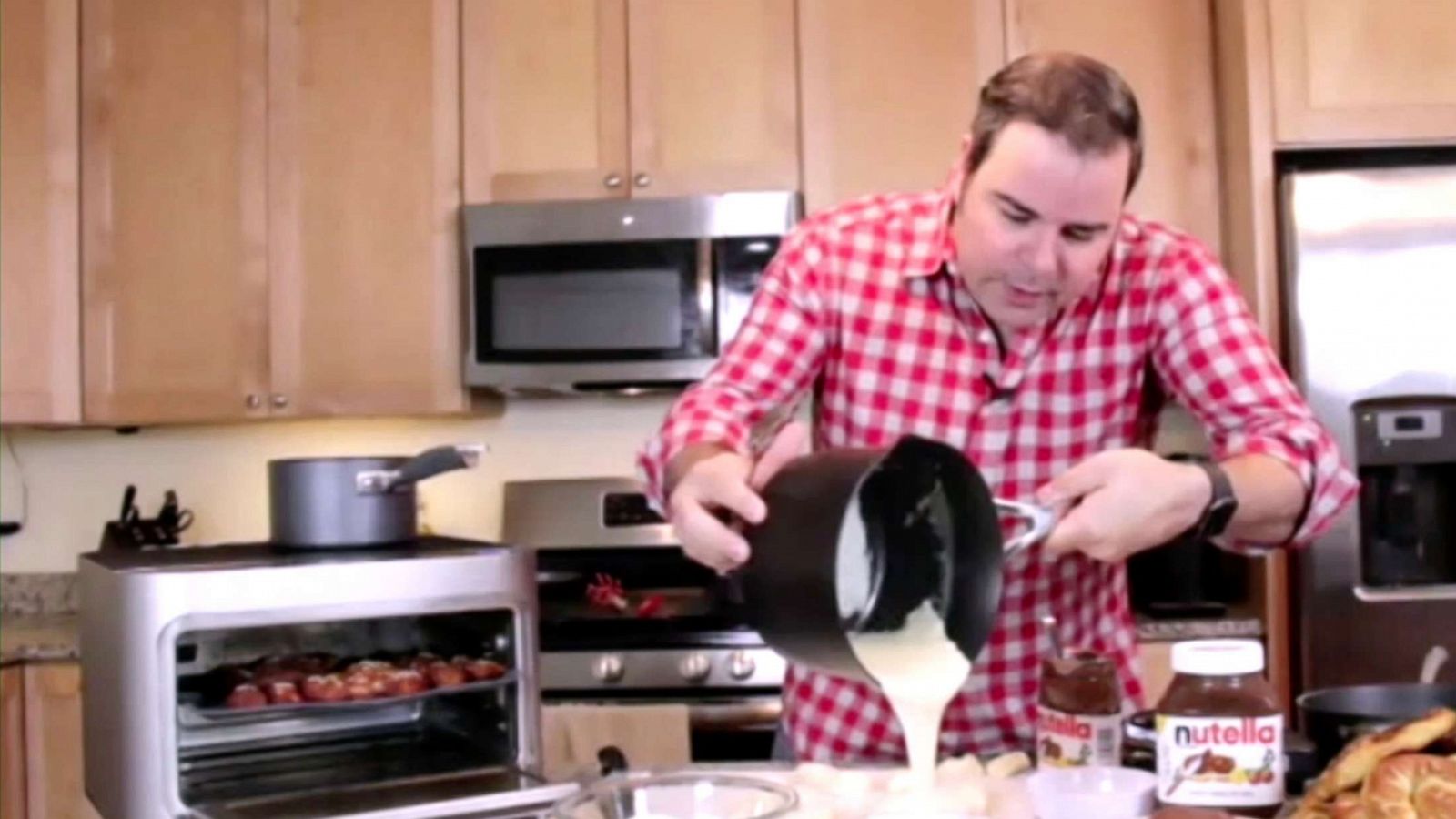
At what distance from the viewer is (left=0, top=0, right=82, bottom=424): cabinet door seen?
2842 millimetres

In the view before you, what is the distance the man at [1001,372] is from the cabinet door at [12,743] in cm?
171

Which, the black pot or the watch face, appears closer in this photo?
the black pot

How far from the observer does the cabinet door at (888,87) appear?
2682mm

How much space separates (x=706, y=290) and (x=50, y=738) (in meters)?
1.38

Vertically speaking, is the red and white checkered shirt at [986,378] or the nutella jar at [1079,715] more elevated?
the red and white checkered shirt at [986,378]

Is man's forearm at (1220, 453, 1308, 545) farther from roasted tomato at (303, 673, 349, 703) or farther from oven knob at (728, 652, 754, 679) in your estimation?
oven knob at (728, 652, 754, 679)

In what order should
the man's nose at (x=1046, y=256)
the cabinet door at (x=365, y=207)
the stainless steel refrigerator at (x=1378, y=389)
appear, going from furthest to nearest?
the cabinet door at (x=365, y=207) → the stainless steel refrigerator at (x=1378, y=389) → the man's nose at (x=1046, y=256)

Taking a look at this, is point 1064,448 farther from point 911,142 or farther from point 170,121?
point 170,121

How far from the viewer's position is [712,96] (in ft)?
8.94

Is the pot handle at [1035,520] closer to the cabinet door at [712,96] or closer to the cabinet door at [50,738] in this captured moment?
the cabinet door at [712,96]

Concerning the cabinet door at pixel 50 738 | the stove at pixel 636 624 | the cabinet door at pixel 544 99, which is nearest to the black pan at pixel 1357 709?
the stove at pixel 636 624

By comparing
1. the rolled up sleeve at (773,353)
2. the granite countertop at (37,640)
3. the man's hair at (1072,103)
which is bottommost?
the granite countertop at (37,640)

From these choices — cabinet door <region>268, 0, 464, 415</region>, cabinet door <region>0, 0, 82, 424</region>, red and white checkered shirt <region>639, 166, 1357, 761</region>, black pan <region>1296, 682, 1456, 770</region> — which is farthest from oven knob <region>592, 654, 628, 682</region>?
black pan <region>1296, 682, 1456, 770</region>

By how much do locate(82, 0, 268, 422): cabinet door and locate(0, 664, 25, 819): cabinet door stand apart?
0.54 meters
